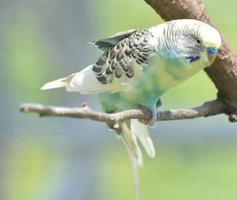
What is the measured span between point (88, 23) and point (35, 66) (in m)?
0.15

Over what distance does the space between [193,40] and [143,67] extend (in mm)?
59

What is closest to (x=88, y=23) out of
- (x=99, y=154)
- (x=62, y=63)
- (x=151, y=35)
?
(x=62, y=63)

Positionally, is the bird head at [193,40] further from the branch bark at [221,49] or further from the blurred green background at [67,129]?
the blurred green background at [67,129]

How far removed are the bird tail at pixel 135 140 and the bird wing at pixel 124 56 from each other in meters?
0.04

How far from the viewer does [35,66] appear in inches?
62.9

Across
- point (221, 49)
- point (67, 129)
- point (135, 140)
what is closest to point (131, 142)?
point (135, 140)

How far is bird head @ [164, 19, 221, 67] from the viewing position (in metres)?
0.56

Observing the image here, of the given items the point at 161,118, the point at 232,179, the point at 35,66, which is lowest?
the point at 232,179

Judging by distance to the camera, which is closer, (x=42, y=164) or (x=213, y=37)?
(x=213, y=37)

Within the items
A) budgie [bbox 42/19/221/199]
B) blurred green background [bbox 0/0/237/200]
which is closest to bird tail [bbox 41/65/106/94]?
budgie [bbox 42/19/221/199]

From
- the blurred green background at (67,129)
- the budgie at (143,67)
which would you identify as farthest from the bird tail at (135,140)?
the blurred green background at (67,129)

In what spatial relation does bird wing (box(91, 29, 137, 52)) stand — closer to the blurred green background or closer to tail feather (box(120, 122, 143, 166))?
tail feather (box(120, 122, 143, 166))

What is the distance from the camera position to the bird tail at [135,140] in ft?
2.11

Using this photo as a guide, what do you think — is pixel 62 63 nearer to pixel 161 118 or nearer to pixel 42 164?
pixel 42 164
